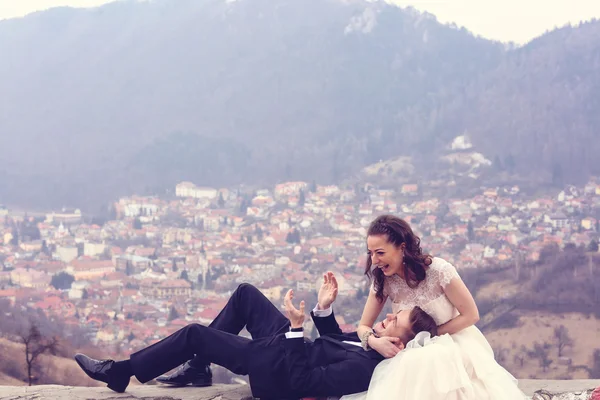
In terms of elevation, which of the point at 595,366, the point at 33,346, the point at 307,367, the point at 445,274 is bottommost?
the point at 595,366

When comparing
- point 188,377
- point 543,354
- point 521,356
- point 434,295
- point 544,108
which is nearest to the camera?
point 434,295

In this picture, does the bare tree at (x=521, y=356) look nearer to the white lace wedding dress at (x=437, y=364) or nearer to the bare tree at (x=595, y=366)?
the bare tree at (x=595, y=366)

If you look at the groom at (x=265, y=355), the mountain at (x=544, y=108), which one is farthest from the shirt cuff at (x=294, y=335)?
the mountain at (x=544, y=108)

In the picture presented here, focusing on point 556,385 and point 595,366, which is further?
point 595,366

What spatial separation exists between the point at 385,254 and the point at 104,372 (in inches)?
45.8

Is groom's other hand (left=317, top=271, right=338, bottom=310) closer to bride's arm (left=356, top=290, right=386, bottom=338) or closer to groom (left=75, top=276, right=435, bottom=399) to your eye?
groom (left=75, top=276, right=435, bottom=399)

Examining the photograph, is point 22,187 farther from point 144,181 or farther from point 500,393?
point 500,393

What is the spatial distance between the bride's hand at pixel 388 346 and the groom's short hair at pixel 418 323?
0.05m

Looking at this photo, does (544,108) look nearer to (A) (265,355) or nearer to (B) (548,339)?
(B) (548,339)

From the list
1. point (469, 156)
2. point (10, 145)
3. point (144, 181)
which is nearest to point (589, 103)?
point (469, 156)

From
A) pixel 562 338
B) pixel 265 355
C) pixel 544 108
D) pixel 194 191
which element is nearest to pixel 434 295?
pixel 265 355

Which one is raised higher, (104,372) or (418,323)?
(418,323)

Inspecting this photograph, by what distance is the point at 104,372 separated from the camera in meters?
2.72

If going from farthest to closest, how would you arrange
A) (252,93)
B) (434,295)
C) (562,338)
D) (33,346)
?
1. (252,93)
2. (562,338)
3. (33,346)
4. (434,295)
